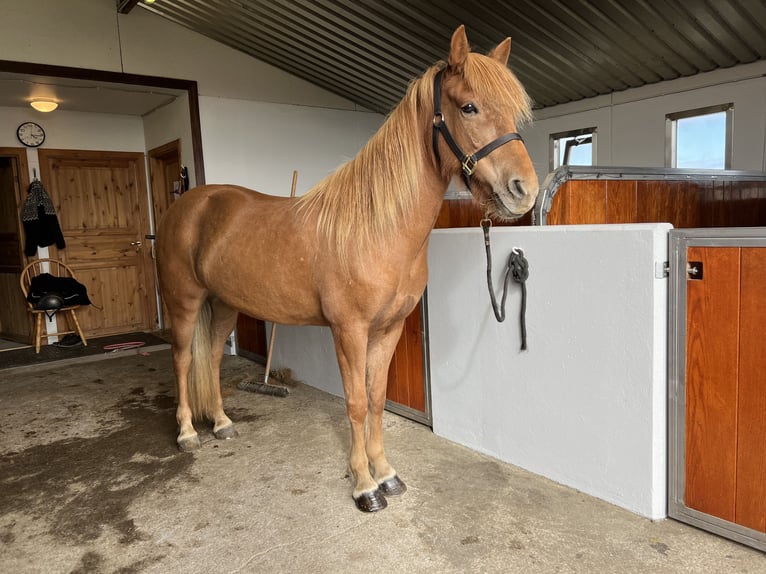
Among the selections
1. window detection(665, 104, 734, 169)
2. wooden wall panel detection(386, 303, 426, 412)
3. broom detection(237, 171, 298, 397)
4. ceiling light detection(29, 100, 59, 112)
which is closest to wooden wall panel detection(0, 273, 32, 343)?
ceiling light detection(29, 100, 59, 112)

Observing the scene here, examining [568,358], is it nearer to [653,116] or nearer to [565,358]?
[565,358]

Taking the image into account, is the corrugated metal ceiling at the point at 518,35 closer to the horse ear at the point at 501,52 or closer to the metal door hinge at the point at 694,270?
the horse ear at the point at 501,52

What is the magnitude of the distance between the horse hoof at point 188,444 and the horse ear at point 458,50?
1978 millimetres

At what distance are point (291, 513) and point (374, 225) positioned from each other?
106 centimetres

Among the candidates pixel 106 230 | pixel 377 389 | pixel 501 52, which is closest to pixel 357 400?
pixel 377 389

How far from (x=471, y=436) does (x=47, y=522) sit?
1.66m

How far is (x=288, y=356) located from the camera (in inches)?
137

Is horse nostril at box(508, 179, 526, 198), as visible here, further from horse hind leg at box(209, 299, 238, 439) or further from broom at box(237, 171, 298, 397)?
broom at box(237, 171, 298, 397)

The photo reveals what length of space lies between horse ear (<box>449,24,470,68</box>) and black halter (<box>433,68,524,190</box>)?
0.08 metres

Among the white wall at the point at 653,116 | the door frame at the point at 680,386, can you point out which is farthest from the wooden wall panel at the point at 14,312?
the door frame at the point at 680,386

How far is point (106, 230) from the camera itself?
18.5 ft

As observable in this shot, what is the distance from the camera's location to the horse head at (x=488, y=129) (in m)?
1.40

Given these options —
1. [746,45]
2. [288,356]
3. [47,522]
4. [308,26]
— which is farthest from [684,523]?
[308,26]

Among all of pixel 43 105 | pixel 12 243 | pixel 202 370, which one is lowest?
pixel 202 370
